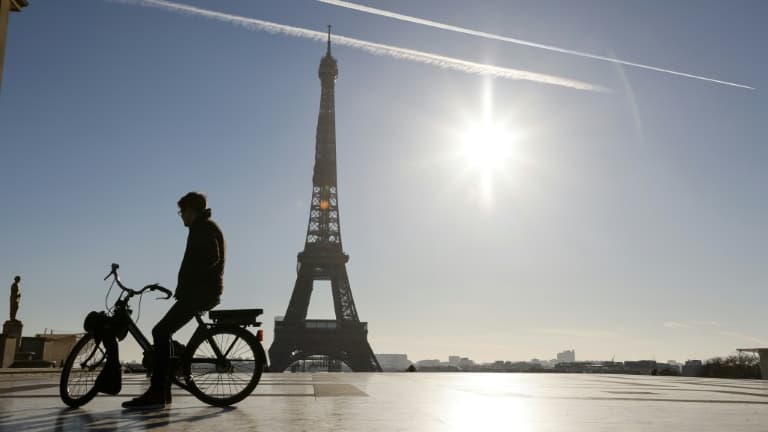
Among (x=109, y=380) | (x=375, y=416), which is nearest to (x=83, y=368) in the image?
(x=109, y=380)

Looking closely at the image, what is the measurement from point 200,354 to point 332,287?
55351 millimetres

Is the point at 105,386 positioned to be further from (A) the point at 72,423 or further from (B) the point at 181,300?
(A) the point at 72,423

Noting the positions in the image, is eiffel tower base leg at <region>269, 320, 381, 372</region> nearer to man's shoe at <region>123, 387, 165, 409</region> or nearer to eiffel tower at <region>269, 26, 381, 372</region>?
eiffel tower at <region>269, 26, 381, 372</region>

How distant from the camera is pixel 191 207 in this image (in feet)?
20.0

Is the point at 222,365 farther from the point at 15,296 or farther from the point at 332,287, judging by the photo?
the point at 332,287

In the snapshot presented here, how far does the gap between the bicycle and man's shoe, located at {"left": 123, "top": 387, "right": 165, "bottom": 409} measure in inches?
7.9

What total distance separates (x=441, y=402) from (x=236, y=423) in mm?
2926

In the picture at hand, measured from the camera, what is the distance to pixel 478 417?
486 cm

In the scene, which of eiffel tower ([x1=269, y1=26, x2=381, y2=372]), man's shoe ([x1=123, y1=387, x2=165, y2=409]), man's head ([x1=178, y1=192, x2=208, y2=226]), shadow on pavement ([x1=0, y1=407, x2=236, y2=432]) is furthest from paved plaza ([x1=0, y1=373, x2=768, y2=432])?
eiffel tower ([x1=269, y1=26, x2=381, y2=372])

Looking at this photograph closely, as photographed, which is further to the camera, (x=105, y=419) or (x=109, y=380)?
(x=109, y=380)

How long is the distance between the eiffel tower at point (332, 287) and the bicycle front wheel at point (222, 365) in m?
50.7

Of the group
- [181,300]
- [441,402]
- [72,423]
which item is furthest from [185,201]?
[441,402]

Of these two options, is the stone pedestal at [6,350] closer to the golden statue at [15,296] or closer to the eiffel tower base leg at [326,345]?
the golden statue at [15,296]

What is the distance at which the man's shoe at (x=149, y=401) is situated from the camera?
547cm
